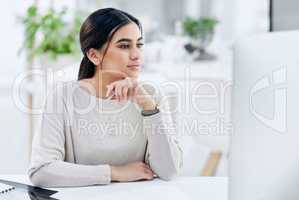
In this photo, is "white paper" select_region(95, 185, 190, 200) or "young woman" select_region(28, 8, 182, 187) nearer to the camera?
"white paper" select_region(95, 185, 190, 200)

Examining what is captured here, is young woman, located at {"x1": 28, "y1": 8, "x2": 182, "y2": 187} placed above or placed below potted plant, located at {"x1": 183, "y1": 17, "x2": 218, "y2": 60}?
below

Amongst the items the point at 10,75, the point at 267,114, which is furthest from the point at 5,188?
the point at 10,75

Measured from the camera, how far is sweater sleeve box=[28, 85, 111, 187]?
41.7 inches

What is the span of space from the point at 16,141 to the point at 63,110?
2.49 metres

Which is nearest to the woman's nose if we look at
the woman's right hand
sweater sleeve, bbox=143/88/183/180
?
sweater sleeve, bbox=143/88/183/180

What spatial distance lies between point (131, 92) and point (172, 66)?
2310 millimetres

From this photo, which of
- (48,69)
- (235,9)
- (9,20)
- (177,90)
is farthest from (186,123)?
(235,9)

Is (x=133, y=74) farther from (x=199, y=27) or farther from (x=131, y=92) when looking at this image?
(x=199, y=27)

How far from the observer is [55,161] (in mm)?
1104

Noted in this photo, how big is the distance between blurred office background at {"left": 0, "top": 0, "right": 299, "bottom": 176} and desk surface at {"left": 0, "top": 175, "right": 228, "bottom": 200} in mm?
424

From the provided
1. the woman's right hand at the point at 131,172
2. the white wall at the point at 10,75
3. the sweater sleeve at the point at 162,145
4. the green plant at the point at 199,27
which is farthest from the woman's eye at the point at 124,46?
the green plant at the point at 199,27

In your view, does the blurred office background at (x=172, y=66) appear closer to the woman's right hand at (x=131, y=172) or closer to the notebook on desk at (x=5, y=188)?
the woman's right hand at (x=131, y=172)

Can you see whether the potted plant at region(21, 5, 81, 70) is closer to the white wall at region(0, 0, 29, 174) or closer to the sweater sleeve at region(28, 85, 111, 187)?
the white wall at region(0, 0, 29, 174)

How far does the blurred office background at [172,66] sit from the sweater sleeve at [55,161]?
1.69 feet
